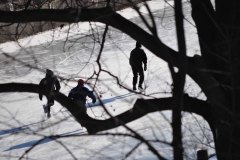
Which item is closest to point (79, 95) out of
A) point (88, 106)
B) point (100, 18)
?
point (88, 106)

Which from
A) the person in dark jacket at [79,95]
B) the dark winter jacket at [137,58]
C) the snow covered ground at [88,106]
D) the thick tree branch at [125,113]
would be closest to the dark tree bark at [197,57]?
the thick tree branch at [125,113]

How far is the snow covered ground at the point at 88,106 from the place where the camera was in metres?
3.27

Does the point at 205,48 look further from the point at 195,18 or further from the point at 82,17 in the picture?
the point at 82,17

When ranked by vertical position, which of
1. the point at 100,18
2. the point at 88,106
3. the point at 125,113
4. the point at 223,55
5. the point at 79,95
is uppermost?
the point at 100,18

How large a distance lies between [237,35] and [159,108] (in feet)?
2.20

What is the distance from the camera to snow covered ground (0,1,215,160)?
327 cm

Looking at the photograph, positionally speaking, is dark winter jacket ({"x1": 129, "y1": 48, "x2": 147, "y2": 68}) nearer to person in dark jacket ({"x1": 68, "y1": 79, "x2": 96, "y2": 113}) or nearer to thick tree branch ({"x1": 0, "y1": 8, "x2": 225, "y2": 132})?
person in dark jacket ({"x1": 68, "y1": 79, "x2": 96, "y2": 113})

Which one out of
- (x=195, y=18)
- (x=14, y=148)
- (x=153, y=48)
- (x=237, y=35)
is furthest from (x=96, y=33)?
(x=14, y=148)

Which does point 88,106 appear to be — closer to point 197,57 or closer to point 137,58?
point 197,57

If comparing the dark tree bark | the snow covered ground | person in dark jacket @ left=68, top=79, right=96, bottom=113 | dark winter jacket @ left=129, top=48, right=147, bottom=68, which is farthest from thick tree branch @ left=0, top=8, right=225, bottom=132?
dark winter jacket @ left=129, top=48, right=147, bottom=68

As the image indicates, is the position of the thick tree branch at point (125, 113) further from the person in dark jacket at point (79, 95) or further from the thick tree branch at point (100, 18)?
the thick tree branch at point (100, 18)

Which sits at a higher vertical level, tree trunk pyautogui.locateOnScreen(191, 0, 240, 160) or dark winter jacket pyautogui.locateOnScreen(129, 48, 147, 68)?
tree trunk pyautogui.locateOnScreen(191, 0, 240, 160)

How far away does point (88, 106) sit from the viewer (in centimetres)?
631

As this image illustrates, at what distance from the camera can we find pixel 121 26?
11.0 ft
